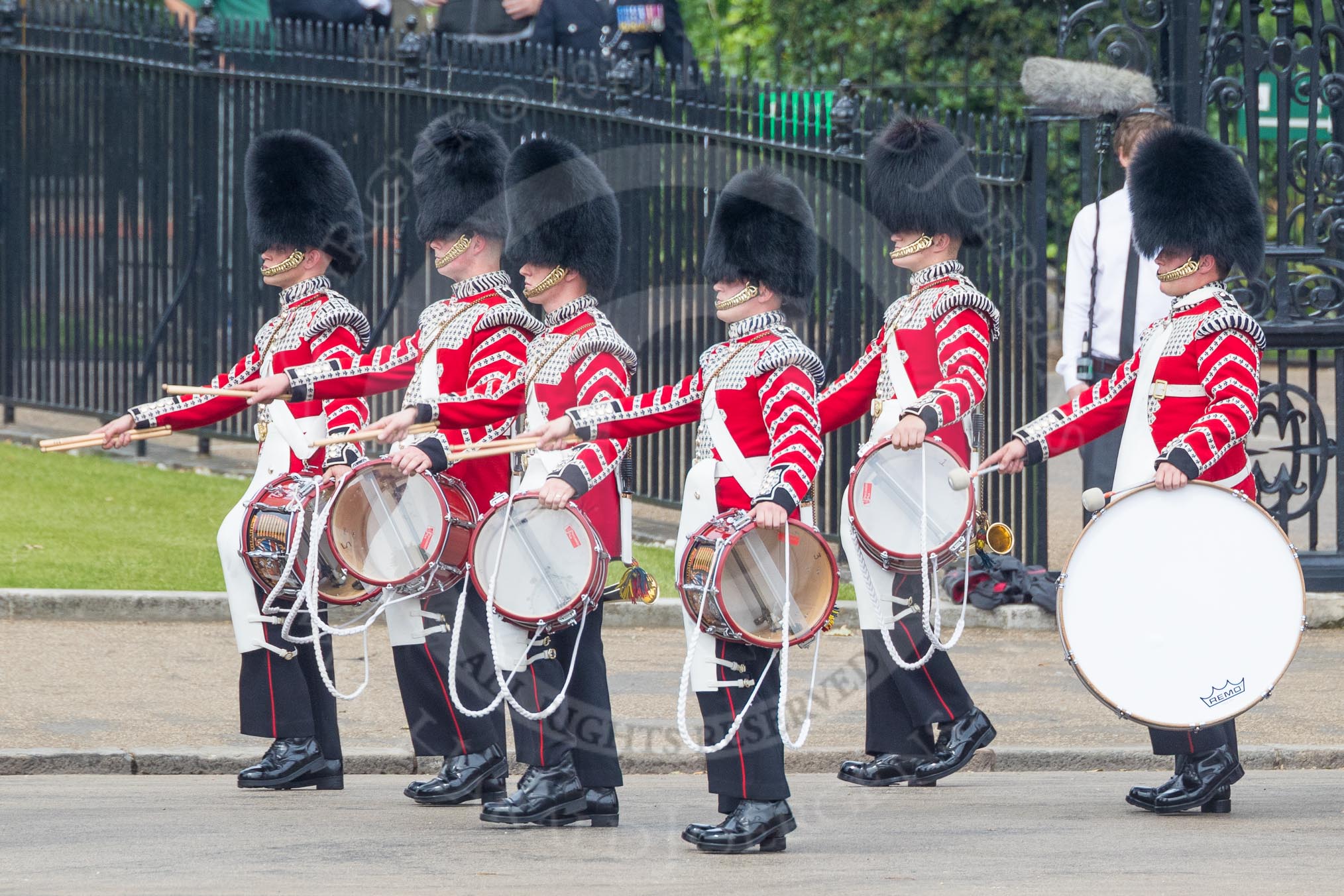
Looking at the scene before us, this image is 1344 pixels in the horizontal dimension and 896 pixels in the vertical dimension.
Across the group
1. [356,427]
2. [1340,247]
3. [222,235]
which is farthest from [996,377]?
[222,235]

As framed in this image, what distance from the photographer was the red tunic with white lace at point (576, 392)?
660cm

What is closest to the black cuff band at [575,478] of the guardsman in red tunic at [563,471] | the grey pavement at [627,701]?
the guardsman in red tunic at [563,471]

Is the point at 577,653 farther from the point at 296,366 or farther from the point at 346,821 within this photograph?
the point at 296,366

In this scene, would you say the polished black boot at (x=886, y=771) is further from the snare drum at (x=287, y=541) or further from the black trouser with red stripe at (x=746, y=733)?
the snare drum at (x=287, y=541)

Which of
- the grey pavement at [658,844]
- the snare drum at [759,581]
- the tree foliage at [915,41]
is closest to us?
the grey pavement at [658,844]

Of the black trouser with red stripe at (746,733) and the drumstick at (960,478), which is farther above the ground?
the drumstick at (960,478)

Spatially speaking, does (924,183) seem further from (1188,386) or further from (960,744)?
(960,744)

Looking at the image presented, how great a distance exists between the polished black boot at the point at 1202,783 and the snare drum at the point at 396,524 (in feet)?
7.38

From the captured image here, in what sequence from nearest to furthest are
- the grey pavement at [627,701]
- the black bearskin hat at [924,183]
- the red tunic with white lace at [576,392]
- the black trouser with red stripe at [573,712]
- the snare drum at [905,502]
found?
the red tunic with white lace at [576,392]
the black trouser with red stripe at [573,712]
the snare drum at [905,502]
the black bearskin hat at [924,183]
the grey pavement at [627,701]

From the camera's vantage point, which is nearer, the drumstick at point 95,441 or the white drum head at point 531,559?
the white drum head at point 531,559

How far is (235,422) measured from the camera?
14.0 m

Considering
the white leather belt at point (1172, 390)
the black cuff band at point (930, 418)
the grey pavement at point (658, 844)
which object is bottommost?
the grey pavement at point (658, 844)

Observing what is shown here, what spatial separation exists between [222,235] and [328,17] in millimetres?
1532

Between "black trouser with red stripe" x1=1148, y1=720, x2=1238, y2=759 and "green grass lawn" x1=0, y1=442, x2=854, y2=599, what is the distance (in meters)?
3.81
